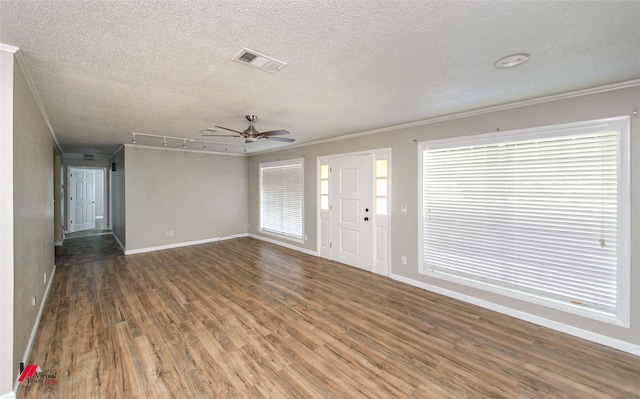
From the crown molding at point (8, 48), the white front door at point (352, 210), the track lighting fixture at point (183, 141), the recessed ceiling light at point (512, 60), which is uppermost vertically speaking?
the track lighting fixture at point (183, 141)

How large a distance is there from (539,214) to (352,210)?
2.84 metres

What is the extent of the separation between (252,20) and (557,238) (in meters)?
3.61

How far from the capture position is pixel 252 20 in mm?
1630

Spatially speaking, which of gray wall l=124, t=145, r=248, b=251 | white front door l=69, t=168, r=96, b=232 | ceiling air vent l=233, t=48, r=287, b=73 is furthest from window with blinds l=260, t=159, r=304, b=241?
white front door l=69, t=168, r=96, b=232

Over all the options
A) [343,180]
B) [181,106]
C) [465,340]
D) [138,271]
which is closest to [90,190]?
[138,271]

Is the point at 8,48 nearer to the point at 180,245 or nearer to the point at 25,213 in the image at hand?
the point at 25,213

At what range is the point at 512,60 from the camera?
214 cm

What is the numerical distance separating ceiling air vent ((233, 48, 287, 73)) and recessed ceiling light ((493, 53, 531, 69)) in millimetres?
1731

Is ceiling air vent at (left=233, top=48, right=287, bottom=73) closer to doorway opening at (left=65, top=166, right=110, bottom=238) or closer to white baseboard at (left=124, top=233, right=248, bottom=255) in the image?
white baseboard at (left=124, top=233, right=248, bottom=255)

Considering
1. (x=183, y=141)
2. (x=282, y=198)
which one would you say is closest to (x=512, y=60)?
(x=282, y=198)

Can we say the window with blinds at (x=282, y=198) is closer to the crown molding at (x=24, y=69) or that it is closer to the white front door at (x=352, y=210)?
the white front door at (x=352, y=210)

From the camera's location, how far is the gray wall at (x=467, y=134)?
2.55 metres

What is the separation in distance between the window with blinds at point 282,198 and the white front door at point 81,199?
6.43 meters

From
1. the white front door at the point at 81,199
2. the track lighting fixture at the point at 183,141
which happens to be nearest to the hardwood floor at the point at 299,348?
the track lighting fixture at the point at 183,141
